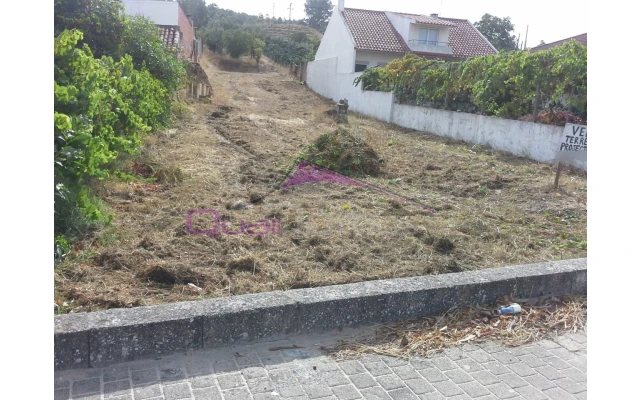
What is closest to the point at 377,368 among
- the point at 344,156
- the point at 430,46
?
the point at 344,156

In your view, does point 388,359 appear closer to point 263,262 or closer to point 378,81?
point 263,262

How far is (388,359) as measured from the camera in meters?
3.13

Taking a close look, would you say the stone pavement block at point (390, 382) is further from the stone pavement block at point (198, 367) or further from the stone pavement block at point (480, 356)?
the stone pavement block at point (198, 367)

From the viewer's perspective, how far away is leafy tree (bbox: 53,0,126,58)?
443 inches

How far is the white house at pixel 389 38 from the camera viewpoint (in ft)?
100

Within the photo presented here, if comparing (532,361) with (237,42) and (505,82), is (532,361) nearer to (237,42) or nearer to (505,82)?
(505,82)

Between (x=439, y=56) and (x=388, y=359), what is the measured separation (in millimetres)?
31881

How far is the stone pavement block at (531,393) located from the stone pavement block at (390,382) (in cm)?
68

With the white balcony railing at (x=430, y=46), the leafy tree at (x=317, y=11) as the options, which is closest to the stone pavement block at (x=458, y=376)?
the white balcony railing at (x=430, y=46)

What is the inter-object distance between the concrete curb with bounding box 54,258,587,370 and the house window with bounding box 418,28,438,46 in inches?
1207

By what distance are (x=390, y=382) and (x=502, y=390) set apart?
647mm

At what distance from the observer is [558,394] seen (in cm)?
287

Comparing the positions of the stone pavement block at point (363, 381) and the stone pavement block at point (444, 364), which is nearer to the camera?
the stone pavement block at point (363, 381)

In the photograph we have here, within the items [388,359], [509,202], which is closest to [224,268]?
[388,359]
